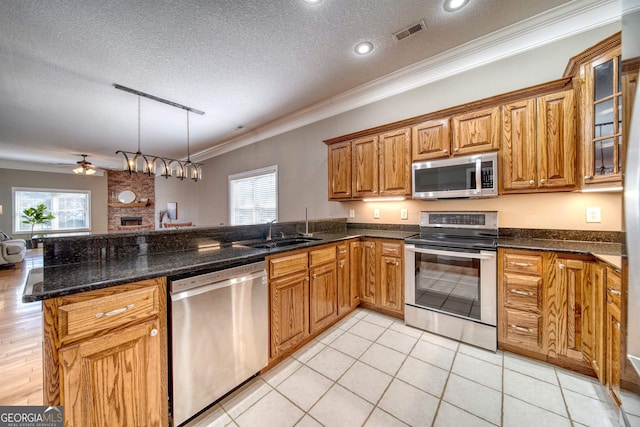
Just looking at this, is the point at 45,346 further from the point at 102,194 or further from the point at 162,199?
the point at 102,194

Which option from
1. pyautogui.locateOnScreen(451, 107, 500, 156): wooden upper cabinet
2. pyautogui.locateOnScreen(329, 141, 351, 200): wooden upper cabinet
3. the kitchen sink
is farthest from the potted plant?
pyautogui.locateOnScreen(451, 107, 500, 156): wooden upper cabinet

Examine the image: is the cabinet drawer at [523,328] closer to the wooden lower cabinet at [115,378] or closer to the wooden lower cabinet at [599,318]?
the wooden lower cabinet at [599,318]

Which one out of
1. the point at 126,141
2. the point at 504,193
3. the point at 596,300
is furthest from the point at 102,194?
the point at 596,300

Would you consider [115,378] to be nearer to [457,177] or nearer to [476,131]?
[457,177]

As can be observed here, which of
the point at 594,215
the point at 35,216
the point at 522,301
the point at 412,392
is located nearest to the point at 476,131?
the point at 594,215

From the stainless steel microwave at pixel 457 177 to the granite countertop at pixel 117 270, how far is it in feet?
5.74

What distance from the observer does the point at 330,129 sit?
375 centimetres

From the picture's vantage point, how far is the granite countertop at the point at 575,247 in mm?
1525

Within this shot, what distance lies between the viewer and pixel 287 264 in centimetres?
195

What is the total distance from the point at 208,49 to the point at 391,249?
2.82m

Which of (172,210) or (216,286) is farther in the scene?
(172,210)

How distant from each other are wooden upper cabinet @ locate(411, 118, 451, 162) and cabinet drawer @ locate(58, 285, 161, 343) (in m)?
2.62

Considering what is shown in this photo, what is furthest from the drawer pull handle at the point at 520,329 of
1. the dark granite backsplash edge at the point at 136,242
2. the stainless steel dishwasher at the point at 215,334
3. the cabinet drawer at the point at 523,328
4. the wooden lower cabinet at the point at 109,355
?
the wooden lower cabinet at the point at 109,355

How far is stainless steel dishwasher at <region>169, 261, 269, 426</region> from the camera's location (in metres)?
1.33
